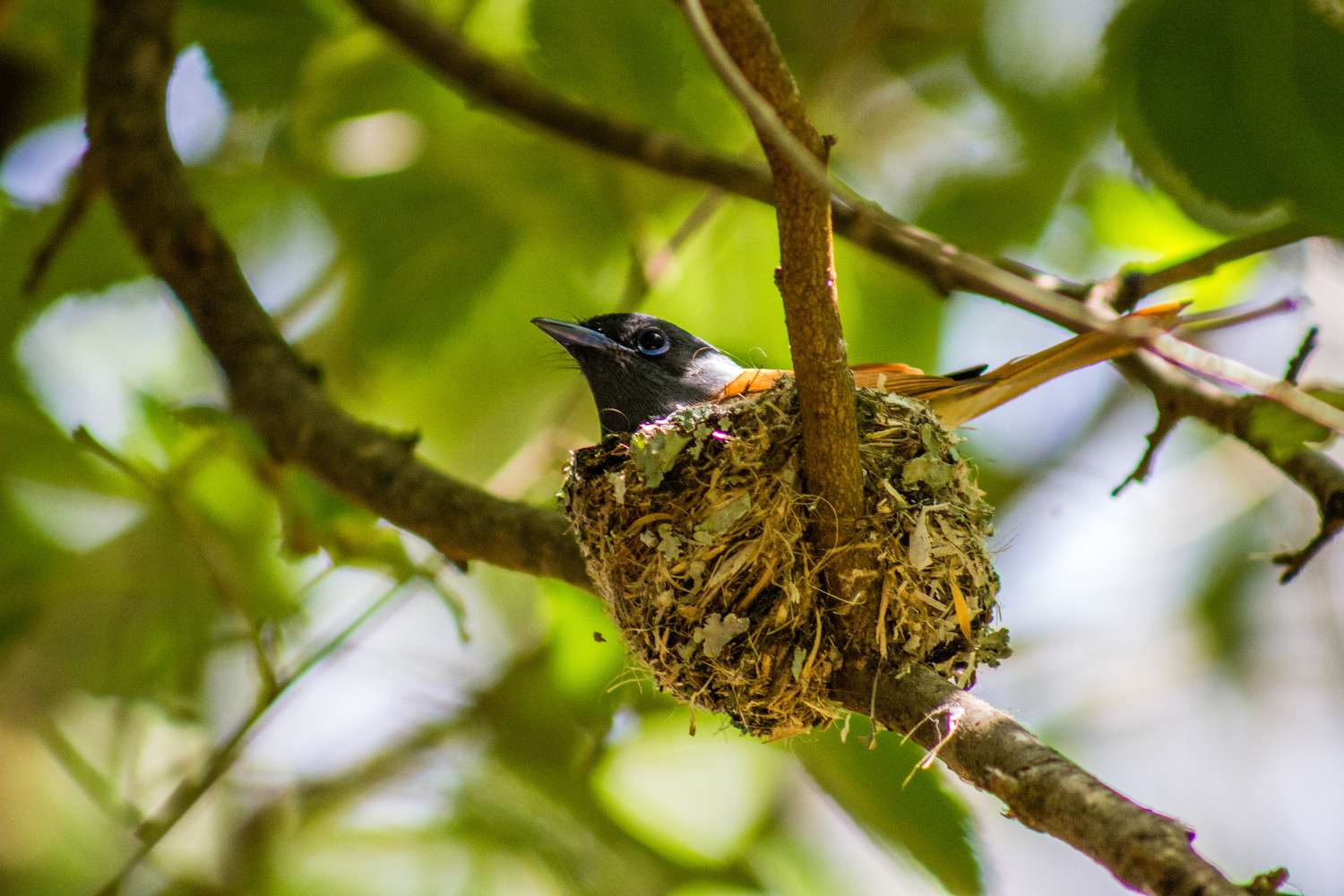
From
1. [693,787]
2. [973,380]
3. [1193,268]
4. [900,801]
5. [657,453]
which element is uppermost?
[1193,268]

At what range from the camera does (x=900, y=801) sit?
2600 mm

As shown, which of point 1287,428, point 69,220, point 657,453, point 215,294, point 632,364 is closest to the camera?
point 1287,428

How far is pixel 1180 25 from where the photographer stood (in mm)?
1430

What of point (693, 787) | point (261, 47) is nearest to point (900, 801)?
point (693, 787)

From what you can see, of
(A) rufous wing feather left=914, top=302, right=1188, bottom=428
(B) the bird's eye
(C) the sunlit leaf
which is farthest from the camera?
(B) the bird's eye

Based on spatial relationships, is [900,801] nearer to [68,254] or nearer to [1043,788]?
[1043,788]

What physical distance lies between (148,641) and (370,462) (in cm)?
150

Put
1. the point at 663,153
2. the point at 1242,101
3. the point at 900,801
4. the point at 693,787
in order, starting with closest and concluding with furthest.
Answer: the point at 1242,101, the point at 900,801, the point at 663,153, the point at 693,787

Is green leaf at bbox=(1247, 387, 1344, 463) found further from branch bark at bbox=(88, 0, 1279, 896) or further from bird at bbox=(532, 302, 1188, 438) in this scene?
bird at bbox=(532, 302, 1188, 438)

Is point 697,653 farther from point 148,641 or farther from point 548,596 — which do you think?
point 148,641

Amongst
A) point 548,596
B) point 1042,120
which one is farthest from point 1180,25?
point 1042,120

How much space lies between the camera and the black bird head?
407cm

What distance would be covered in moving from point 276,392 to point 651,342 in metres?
1.28

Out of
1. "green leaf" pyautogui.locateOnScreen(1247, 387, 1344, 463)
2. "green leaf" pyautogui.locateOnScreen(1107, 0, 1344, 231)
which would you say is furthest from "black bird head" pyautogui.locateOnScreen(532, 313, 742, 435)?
"green leaf" pyautogui.locateOnScreen(1107, 0, 1344, 231)
